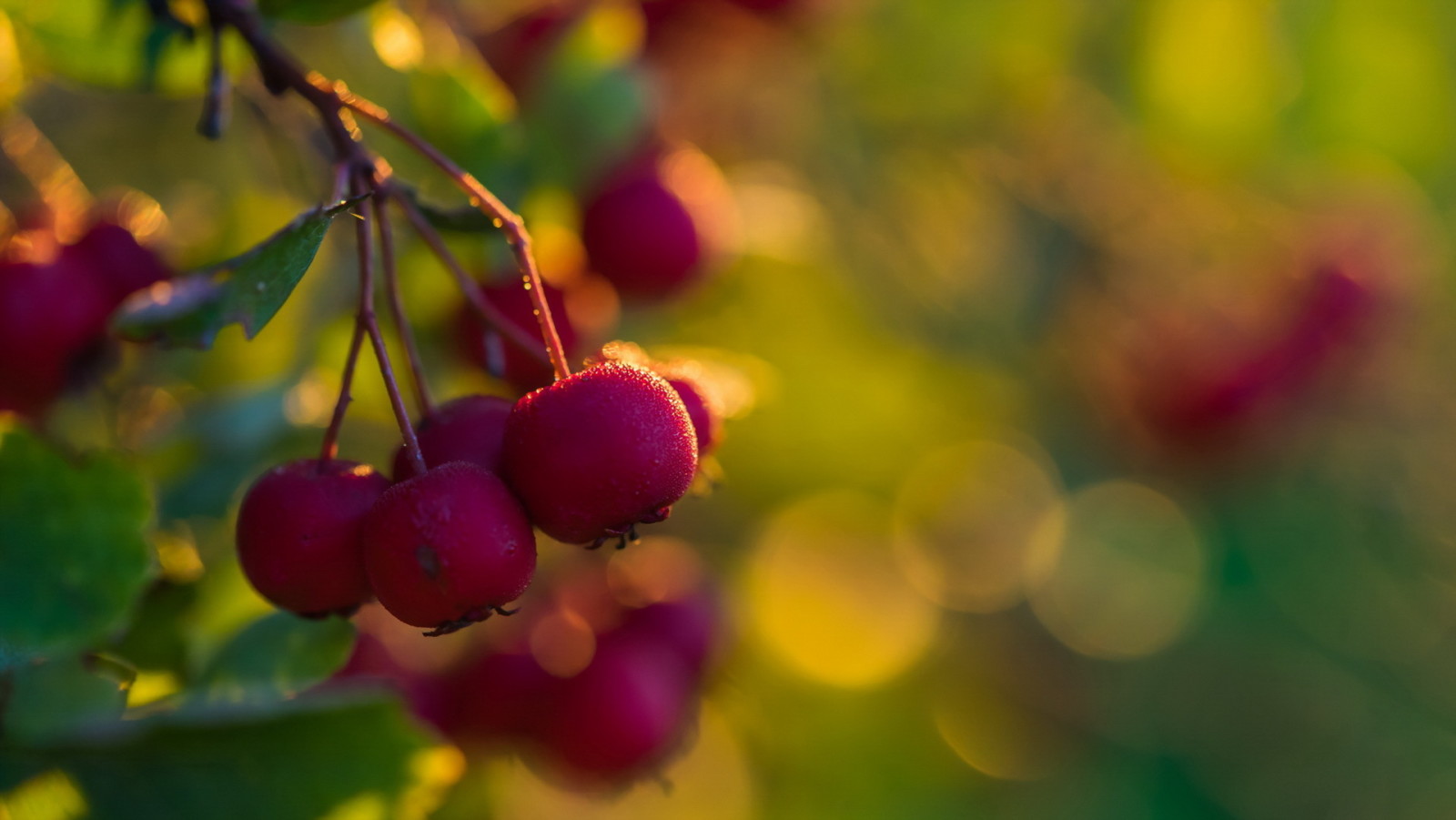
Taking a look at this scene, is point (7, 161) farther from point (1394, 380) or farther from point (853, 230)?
point (1394, 380)

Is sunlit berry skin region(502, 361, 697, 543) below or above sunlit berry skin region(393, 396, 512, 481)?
above

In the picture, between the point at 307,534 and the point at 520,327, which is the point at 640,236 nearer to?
the point at 520,327

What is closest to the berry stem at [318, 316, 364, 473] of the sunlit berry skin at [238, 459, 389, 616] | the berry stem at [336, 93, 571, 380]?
the sunlit berry skin at [238, 459, 389, 616]

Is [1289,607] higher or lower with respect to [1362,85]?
lower

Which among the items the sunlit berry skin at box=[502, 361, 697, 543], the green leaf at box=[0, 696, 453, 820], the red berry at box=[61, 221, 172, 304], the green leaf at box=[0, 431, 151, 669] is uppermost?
the sunlit berry skin at box=[502, 361, 697, 543]

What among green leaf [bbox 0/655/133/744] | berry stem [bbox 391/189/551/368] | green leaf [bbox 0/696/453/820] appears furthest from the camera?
green leaf [bbox 0/696/453/820]

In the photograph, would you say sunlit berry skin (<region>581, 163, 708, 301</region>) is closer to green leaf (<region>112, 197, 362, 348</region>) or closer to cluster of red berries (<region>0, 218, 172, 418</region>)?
cluster of red berries (<region>0, 218, 172, 418</region>)

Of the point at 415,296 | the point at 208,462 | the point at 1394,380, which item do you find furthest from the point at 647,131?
the point at 1394,380

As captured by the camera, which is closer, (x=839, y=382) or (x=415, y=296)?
(x=415, y=296)

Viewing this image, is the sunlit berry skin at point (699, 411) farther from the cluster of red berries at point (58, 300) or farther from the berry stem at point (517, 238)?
the cluster of red berries at point (58, 300)

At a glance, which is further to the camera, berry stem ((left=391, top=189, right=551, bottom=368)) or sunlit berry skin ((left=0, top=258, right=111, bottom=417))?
sunlit berry skin ((left=0, top=258, right=111, bottom=417))
